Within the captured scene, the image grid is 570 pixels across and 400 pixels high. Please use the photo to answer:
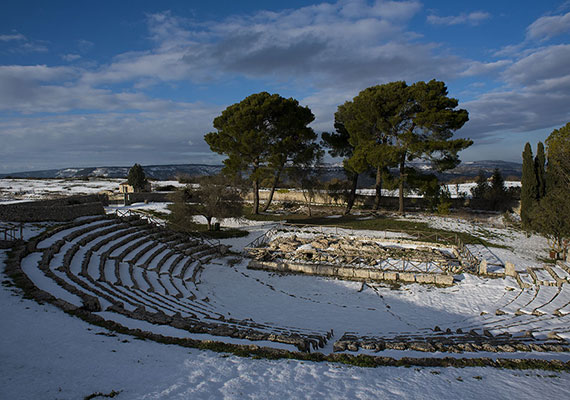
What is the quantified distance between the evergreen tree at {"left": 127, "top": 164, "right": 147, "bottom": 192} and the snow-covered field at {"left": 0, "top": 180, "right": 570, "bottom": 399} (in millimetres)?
30695

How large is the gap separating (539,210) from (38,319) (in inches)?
911

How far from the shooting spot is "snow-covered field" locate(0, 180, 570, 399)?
5.29 metres

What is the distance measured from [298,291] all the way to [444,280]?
666 centimetres

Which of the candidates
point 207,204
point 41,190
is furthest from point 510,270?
point 41,190

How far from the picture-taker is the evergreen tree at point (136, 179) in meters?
41.5

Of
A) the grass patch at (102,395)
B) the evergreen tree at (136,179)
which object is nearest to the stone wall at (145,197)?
the evergreen tree at (136,179)

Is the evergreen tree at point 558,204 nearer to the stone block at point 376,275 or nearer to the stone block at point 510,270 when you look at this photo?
the stone block at point 510,270

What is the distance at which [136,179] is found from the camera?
4162cm

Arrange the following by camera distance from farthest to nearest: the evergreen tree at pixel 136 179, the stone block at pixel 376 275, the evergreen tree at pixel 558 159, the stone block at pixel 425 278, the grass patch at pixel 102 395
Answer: the evergreen tree at pixel 136 179 < the evergreen tree at pixel 558 159 < the stone block at pixel 376 275 < the stone block at pixel 425 278 < the grass patch at pixel 102 395

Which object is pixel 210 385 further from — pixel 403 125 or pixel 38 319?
pixel 403 125

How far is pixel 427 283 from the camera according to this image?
591 inches

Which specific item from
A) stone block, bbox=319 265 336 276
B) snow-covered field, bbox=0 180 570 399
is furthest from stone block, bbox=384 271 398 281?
snow-covered field, bbox=0 180 570 399

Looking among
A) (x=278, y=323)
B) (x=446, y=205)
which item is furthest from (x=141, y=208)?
(x=446, y=205)

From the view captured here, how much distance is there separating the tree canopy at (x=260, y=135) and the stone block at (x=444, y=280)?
704 inches
